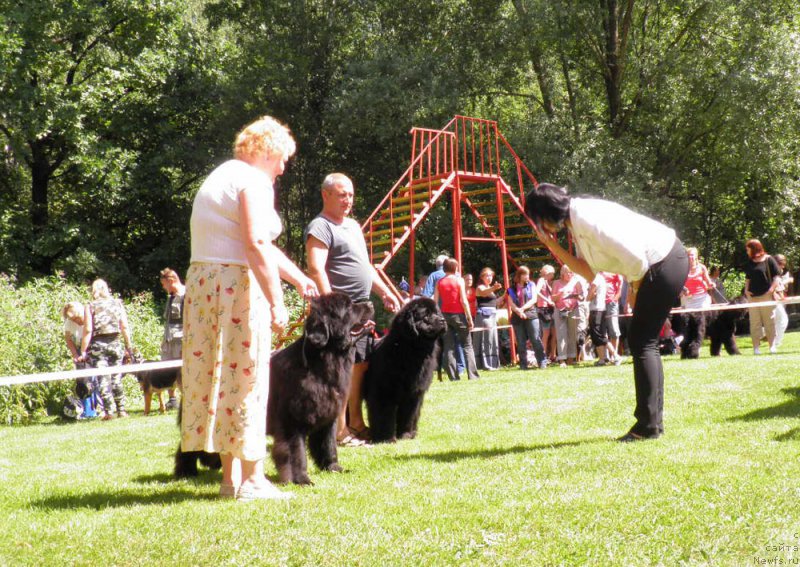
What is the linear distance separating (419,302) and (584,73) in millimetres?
20167

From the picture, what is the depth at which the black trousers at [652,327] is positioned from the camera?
512 cm

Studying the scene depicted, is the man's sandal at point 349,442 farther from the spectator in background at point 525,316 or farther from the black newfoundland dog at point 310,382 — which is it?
the spectator in background at point 525,316

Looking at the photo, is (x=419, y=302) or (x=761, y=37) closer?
(x=419, y=302)

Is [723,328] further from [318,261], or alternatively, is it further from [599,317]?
[318,261]

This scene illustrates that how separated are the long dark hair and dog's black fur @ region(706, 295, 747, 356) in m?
8.67

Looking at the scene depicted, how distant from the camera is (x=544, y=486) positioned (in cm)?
405

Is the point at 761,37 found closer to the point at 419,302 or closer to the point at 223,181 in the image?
the point at 419,302

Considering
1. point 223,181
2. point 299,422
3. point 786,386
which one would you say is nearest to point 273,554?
point 299,422

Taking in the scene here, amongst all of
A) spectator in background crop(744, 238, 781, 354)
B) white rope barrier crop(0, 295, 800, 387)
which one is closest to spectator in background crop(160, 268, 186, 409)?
white rope barrier crop(0, 295, 800, 387)

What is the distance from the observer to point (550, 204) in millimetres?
5035

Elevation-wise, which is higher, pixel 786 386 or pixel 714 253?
pixel 714 253

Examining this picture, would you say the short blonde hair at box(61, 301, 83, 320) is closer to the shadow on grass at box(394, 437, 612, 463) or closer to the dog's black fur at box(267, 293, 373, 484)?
the shadow on grass at box(394, 437, 612, 463)

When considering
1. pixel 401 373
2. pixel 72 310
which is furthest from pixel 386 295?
pixel 72 310

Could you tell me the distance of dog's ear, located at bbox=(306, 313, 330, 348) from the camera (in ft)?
14.8
